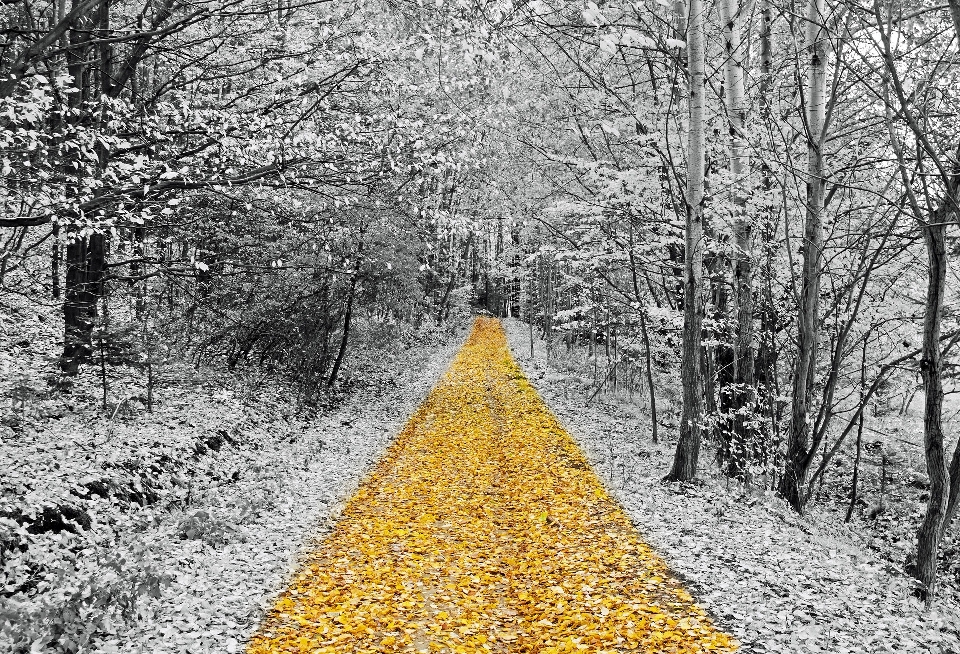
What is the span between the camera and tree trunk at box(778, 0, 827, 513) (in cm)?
851

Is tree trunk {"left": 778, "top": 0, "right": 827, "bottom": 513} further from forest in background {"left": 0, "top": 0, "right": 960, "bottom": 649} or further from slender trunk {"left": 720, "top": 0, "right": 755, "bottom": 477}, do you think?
slender trunk {"left": 720, "top": 0, "right": 755, "bottom": 477}

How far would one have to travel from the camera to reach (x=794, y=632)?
4766 mm

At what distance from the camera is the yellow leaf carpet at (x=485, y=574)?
4.90 meters

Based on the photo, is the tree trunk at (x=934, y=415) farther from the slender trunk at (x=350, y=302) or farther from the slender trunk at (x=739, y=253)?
the slender trunk at (x=350, y=302)

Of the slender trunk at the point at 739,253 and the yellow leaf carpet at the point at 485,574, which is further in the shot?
the slender trunk at the point at 739,253

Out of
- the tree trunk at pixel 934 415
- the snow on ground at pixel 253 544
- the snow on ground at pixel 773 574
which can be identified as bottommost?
the snow on ground at pixel 253 544

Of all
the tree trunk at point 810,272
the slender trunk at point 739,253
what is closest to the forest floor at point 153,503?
the slender trunk at point 739,253

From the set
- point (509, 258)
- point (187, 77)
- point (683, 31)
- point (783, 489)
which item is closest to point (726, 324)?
point (783, 489)

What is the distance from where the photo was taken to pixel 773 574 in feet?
19.2

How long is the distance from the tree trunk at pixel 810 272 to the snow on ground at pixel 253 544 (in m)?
6.91

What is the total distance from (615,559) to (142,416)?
809cm

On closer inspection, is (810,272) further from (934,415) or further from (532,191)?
(532,191)

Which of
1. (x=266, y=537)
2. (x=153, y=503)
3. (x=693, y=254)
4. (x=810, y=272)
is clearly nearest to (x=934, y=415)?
(x=810, y=272)

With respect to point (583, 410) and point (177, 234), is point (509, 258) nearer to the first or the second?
point (583, 410)
